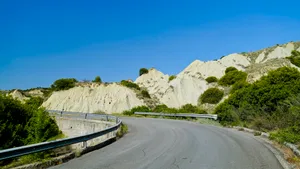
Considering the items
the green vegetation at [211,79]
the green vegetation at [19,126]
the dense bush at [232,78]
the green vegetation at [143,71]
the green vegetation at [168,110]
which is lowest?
the green vegetation at [19,126]

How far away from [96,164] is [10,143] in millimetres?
6927

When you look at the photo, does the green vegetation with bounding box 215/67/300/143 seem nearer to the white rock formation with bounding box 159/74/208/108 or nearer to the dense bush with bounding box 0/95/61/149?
the dense bush with bounding box 0/95/61/149

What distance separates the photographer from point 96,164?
8320 mm

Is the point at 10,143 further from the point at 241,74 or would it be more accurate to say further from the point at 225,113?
the point at 241,74

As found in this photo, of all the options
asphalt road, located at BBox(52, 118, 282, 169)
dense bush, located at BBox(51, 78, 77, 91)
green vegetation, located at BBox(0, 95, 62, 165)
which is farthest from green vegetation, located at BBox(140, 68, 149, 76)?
asphalt road, located at BBox(52, 118, 282, 169)

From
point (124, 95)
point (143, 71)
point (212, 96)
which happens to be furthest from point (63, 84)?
point (143, 71)

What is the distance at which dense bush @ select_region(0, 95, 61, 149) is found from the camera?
537 inches

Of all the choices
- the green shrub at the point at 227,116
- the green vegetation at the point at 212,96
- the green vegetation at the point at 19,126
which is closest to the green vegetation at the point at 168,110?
the green shrub at the point at 227,116

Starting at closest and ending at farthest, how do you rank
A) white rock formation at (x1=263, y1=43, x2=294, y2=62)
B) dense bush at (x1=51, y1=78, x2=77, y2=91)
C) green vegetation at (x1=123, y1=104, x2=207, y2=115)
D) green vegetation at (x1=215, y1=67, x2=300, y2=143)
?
1. green vegetation at (x1=215, y1=67, x2=300, y2=143)
2. green vegetation at (x1=123, y1=104, x2=207, y2=115)
3. dense bush at (x1=51, y1=78, x2=77, y2=91)
4. white rock formation at (x1=263, y1=43, x2=294, y2=62)

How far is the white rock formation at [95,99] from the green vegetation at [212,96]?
13.3 meters

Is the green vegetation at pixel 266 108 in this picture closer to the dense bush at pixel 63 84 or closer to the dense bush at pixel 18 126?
the dense bush at pixel 18 126

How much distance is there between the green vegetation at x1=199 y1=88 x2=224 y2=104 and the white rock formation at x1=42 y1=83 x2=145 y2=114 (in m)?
13.3

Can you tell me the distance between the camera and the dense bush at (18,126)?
13648mm

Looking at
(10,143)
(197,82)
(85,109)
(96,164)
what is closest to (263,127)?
(96,164)
